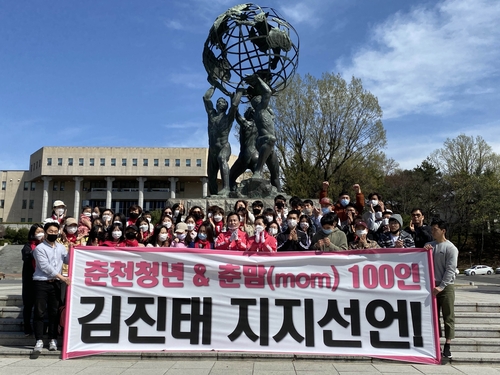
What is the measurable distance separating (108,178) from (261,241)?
67.0 meters

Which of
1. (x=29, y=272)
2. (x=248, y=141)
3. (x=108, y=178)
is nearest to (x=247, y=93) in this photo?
(x=248, y=141)

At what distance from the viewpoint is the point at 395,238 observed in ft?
22.5

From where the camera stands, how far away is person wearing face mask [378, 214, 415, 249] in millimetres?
6738

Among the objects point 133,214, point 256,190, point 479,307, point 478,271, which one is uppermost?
point 256,190

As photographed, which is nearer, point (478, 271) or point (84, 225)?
point (84, 225)

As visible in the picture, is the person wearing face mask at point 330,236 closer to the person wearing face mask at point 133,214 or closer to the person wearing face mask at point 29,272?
the person wearing face mask at point 133,214

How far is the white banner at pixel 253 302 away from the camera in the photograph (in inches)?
219

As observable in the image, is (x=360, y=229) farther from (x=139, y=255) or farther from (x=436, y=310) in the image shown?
(x=139, y=255)

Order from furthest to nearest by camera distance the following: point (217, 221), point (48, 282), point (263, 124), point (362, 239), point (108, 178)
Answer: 1. point (108, 178)
2. point (263, 124)
3. point (217, 221)
4. point (362, 239)
5. point (48, 282)

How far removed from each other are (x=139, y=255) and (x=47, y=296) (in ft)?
4.41

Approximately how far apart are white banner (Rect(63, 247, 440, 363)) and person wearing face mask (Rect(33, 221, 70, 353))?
0.84 ft

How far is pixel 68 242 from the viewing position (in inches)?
267

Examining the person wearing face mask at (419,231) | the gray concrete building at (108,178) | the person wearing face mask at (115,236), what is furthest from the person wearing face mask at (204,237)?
the gray concrete building at (108,178)

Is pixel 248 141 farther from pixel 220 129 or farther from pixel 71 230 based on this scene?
pixel 71 230
